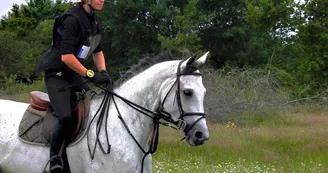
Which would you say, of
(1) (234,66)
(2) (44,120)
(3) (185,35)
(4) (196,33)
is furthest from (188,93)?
(1) (234,66)

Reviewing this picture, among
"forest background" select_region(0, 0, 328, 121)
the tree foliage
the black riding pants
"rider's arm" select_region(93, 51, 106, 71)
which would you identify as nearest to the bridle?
the black riding pants

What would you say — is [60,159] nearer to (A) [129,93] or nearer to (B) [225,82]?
(A) [129,93]

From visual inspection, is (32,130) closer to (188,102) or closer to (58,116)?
(58,116)

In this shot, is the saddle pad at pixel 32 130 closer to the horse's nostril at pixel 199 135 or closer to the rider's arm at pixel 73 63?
the rider's arm at pixel 73 63

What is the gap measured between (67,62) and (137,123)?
90cm

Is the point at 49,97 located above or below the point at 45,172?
above

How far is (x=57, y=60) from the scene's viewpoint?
231 inches

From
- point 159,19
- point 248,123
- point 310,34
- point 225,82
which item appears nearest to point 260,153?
point 248,123

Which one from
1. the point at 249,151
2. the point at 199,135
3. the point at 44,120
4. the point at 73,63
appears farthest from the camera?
the point at 249,151

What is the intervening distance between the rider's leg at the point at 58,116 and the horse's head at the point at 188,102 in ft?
3.14

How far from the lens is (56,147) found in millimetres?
5688

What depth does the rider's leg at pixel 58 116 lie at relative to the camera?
560cm

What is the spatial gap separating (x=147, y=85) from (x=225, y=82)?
1507cm

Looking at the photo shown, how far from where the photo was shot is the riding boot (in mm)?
5621
